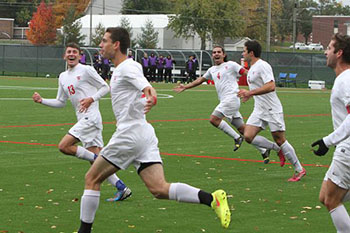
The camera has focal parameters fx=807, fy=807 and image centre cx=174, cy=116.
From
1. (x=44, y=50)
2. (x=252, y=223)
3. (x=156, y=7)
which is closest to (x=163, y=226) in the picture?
(x=252, y=223)

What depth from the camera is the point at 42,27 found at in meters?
107

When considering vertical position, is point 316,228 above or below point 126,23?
below

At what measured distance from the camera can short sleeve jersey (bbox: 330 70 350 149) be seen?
7.54 metres

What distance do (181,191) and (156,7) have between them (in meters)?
121

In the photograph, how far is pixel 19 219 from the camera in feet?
31.0

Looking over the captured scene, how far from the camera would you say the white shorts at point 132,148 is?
8.27 m

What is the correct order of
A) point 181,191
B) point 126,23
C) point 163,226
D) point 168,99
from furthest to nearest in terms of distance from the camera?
point 126,23 → point 168,99 → point 163,226 → point 181,191

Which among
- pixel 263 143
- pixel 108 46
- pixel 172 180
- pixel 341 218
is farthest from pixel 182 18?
pixel 341 218

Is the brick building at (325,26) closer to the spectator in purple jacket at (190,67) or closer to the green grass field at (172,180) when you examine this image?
→ the spectator in purple jacket at (190,67)

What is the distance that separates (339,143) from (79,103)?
4628 mm

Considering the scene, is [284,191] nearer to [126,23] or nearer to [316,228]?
[316,228]

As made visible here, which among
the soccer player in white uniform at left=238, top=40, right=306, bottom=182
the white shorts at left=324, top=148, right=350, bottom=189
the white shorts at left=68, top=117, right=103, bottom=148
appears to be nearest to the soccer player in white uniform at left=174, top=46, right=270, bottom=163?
the soccer player in white uniform at left=238, top=40, right=306, bottom=182

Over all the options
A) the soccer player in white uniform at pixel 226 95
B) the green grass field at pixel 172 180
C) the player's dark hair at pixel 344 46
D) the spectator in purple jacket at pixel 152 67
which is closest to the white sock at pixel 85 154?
the green grass field at pixel 172 180

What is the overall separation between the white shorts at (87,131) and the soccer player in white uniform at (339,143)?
4.49 meters
